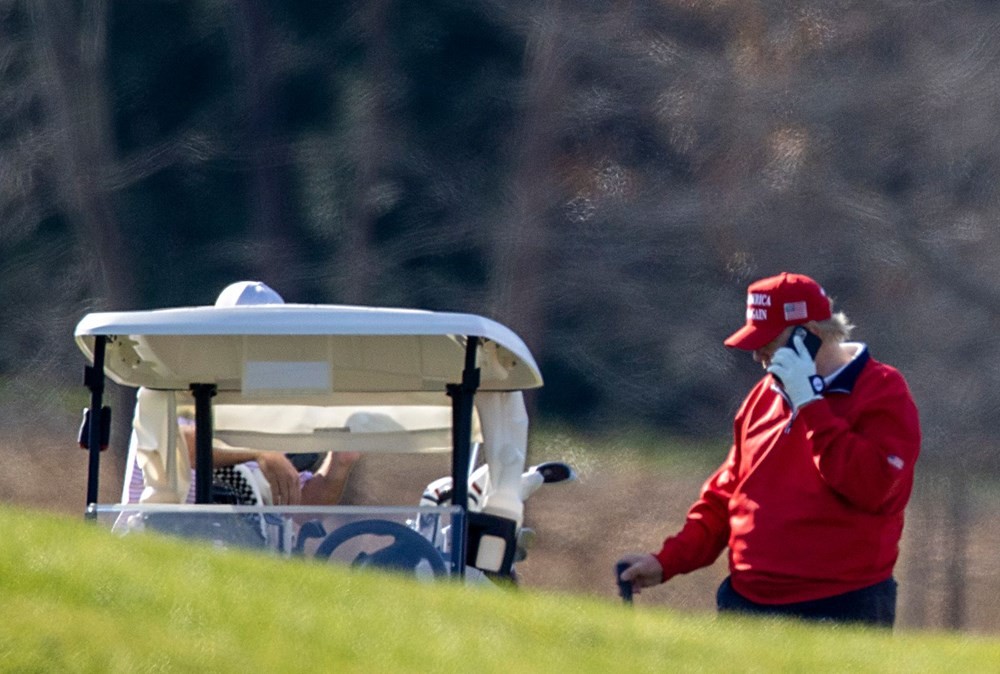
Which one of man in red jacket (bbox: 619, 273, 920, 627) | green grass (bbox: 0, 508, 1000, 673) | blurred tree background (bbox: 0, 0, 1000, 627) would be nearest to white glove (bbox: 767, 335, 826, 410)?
man in red jacket (bbox: 619, 273, 920, 627)

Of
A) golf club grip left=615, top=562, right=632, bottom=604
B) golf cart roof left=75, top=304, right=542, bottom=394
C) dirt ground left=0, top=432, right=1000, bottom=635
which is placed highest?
golf cart roof left=75, top=304, right=542, bottom=394

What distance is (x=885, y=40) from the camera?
12031 millimetres

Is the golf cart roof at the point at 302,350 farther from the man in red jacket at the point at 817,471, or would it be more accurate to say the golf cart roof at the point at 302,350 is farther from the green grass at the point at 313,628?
the green grass at the point at 313,628

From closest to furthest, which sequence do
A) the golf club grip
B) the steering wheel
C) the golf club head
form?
the steering wheel < the golf club grip < the golf club head

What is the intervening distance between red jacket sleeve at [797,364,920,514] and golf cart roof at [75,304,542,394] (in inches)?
43.4

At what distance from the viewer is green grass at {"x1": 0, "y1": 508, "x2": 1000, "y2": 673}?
3.45 meters

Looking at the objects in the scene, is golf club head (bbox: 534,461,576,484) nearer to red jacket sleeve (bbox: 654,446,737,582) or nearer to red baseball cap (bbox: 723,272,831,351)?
red jacket sleeve (bbox: 654,446,737,582)

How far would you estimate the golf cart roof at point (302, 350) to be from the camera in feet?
18.4

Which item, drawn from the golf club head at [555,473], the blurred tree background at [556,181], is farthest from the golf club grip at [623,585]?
the blurred tree background at [556,181]

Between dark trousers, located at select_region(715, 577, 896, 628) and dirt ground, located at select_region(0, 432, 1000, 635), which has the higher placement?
dark trousers, located at select_region(715, 577, 896, 628)

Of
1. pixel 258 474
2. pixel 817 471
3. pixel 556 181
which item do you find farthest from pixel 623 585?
pixel 556 181

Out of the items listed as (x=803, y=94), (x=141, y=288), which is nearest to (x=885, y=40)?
(x=803, y=94)

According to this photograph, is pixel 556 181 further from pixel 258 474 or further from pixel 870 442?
pixel 870 442

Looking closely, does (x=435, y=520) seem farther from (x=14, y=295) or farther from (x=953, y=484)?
(x=14, y=295)
